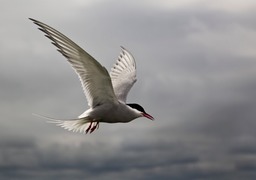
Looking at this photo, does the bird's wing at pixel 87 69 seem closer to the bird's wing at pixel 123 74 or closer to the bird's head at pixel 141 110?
the bird's head at pixel 141 110

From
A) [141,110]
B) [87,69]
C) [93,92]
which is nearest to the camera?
[87,69]

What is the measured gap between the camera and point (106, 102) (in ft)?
40.8

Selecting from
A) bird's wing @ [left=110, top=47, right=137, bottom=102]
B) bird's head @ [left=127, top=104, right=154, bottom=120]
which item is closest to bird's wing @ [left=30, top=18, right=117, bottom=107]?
bird's head @ [left=127, top=104, right=154, bottom=120]

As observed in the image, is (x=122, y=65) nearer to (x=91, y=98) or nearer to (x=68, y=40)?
(x=91, y=98)

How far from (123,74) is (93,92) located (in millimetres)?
4201

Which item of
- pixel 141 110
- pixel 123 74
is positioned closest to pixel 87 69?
pixel 141 110

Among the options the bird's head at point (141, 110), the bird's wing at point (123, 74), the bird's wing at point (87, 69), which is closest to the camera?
the bird's wing at point (87, 69)

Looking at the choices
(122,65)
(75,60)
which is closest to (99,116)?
(75,60)

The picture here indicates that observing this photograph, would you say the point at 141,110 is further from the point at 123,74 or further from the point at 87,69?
the point at 123,74

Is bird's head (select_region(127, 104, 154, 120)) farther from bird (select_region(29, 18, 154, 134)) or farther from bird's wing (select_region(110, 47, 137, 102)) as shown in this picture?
bird's wing (select_region(110, 47, 137, 102))

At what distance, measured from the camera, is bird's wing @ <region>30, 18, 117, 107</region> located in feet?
32.5

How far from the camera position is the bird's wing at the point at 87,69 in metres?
9.90

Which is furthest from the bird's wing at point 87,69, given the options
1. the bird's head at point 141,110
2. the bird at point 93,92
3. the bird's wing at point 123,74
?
the bird's wing at point 123,74

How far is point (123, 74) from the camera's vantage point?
1634 cm
